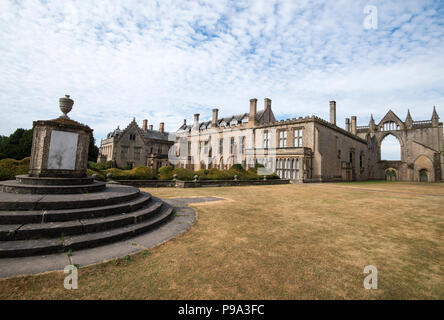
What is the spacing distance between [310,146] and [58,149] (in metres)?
27.5

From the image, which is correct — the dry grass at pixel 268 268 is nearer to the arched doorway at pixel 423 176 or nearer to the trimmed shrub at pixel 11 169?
the trimmed shrub at pixel 11 169

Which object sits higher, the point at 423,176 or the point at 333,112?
the point at 333,112

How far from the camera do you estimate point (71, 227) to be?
164 inches

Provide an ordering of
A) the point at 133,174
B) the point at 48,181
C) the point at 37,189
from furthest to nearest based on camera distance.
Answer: the point at 133,174 → the point at 48,181 → the point at 37,189

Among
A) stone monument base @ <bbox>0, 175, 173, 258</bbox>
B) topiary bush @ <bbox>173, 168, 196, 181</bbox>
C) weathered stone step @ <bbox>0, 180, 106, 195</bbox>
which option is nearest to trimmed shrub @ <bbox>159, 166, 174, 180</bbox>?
topiary bush @ <bbox>173, 168, 196, 181</bbox>

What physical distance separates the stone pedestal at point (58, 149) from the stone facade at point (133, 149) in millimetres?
29262

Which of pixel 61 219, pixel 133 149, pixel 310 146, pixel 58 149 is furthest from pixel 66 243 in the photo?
pixel 133 149

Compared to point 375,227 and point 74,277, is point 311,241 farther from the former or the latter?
point 74,277

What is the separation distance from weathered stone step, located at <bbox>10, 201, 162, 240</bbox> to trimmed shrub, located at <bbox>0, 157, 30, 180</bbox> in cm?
848

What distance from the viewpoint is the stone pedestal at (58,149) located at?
21.9 ft

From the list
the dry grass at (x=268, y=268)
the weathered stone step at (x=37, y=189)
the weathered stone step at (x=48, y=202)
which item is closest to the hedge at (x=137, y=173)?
the weathered stone step at (x=37, y=189)

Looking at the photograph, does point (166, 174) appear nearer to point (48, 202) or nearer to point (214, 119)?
point (48, 202)
